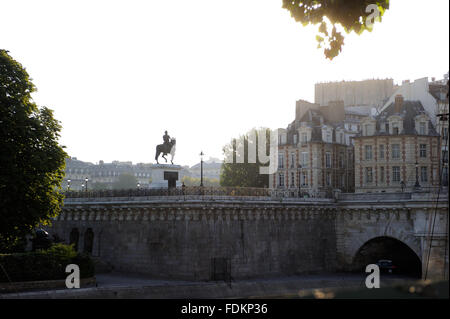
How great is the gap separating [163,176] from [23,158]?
12461 mm

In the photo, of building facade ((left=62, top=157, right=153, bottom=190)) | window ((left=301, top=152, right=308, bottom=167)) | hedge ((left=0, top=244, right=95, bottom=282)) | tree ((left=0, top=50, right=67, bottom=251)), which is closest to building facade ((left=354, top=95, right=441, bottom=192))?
window ((left=301, top=152, right=308, bottom=167))

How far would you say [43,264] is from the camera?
31.5 metres

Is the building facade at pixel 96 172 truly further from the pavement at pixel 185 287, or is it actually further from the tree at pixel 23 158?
the tree at pixel 23 158

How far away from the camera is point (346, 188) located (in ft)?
202

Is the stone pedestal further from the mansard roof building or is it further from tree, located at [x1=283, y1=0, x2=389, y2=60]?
tree, located at [x1=283, y1=0, x2=389, y2=60]

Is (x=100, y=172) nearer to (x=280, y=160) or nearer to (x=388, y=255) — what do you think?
(x=280, y=160)

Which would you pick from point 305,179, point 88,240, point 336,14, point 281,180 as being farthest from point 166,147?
point 336,14

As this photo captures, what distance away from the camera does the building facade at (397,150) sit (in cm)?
5328

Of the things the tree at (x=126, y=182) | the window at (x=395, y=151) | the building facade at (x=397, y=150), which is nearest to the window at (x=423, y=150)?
the building facade at (x=397, y=150)

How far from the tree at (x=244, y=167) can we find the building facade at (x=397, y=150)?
1390cm

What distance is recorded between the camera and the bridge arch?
43812 mm

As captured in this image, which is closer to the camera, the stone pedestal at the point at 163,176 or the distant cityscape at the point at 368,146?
the stone pedestal at the point at 163,176
